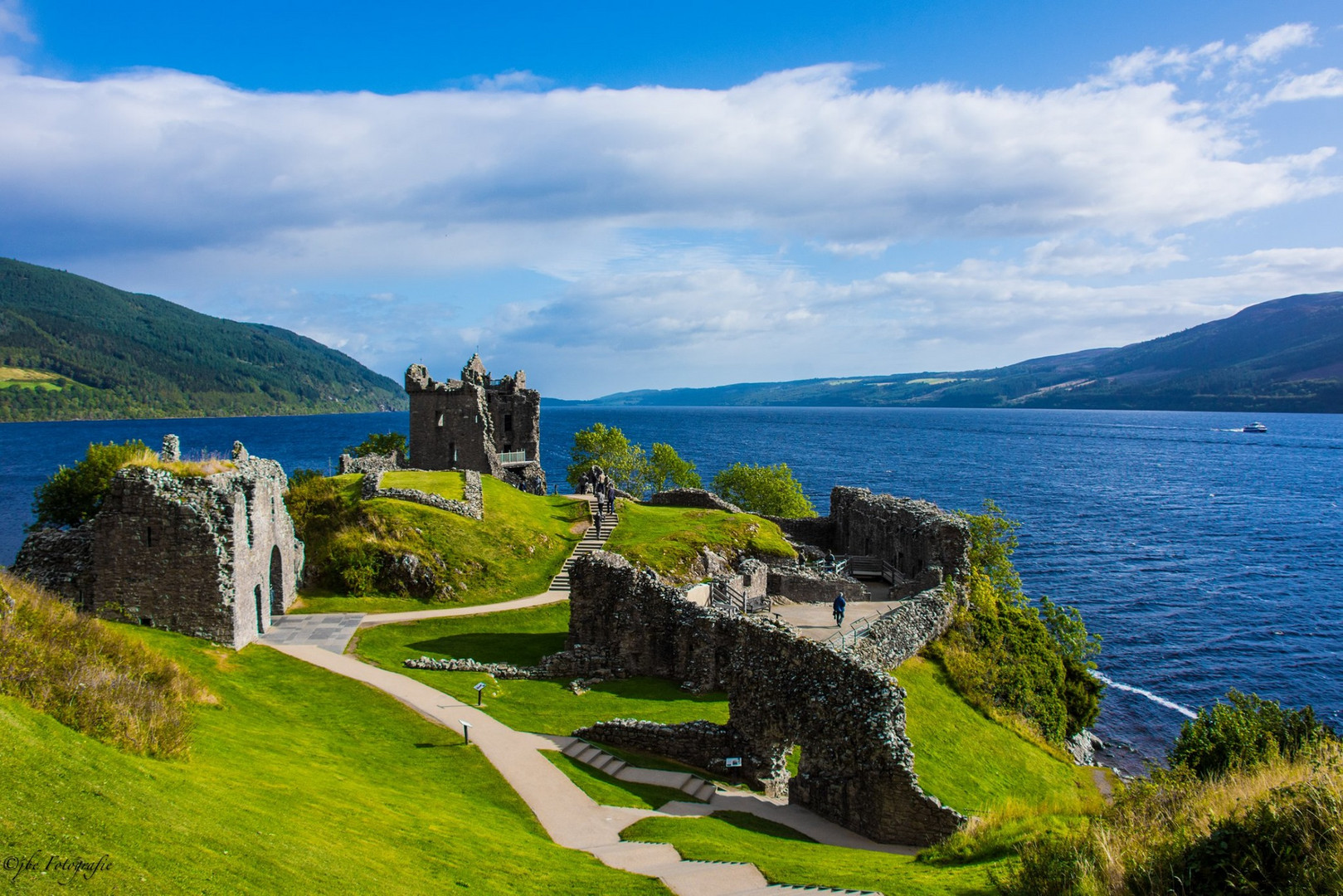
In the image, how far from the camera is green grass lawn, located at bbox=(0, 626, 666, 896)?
30.3 ft

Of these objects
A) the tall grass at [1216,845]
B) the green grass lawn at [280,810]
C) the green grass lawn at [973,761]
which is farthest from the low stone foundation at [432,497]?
the tall grass at [1216,845]

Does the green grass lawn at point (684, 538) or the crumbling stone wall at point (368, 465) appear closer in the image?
the green grass lawn at point (684, 538)

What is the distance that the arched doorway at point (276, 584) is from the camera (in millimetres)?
34781

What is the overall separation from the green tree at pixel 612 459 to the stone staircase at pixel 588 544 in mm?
33076

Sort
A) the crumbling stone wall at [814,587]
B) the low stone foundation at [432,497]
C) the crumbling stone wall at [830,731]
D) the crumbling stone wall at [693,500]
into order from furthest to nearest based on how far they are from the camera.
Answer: the crumbling stone wall at [693,500]
the low stone foundation at [432,497]
the crumbling stone wall at [814,587]
the crumbling stone wall at [830,731]

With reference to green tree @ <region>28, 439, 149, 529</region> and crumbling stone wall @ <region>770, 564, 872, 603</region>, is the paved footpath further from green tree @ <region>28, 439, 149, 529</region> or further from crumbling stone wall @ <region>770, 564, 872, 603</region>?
green tree @ <region>28, 439, 149, 529</region>

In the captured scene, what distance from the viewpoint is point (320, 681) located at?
25969 mm

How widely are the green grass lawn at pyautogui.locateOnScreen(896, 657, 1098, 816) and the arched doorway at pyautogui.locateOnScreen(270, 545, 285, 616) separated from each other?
26761 mm

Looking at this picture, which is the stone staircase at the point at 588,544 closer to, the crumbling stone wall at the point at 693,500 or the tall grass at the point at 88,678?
the crumbling stone wall at the point at 693,500

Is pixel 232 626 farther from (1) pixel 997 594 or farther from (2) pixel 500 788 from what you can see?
(1) pixel 997 594

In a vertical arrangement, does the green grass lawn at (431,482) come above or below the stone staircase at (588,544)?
above

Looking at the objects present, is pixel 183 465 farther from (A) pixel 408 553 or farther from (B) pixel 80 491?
(B) pixel 80 491

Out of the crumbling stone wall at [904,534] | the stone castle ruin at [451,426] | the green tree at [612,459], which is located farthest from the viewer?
the green tree at [612,459]

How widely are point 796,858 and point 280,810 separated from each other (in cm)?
1068
